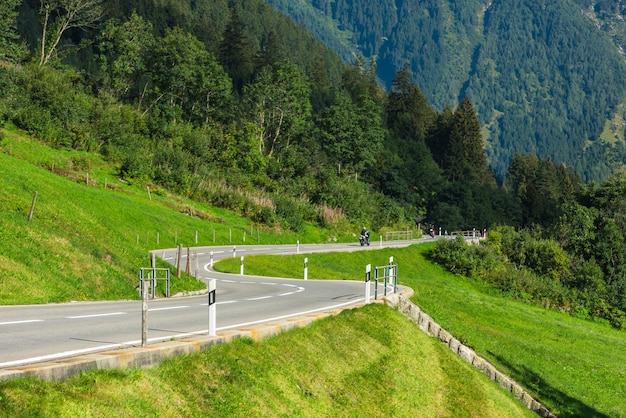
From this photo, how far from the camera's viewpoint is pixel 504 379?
21.7 metres

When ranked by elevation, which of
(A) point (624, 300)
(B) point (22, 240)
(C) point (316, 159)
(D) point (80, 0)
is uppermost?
(D) point (80, 0)

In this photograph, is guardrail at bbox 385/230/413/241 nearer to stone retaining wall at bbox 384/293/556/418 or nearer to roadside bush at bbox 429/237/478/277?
roadside bush at bbox 429/237/478/277

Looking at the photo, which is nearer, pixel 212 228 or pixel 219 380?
pixel 219 380

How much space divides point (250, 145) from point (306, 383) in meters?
71.2

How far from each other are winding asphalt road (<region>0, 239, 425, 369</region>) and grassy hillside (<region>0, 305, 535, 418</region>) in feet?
4.37

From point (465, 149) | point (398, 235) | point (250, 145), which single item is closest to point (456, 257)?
point (398, 235)

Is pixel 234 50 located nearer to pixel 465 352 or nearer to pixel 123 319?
pixel 465 352

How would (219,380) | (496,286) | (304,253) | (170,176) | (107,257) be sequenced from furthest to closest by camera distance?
(170,176) → (496,286) → (304,253) → (107,257) → (219,380)

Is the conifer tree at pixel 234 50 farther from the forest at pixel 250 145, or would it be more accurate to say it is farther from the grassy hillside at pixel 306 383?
the grassy hillside at pixel 306 383

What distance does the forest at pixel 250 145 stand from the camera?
208ft

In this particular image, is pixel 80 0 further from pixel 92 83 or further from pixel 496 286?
pixel 496 286

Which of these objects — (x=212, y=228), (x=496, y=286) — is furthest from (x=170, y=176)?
(x=496, y=286)

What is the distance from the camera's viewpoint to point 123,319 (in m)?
14.7

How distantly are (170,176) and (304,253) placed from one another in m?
23.2
